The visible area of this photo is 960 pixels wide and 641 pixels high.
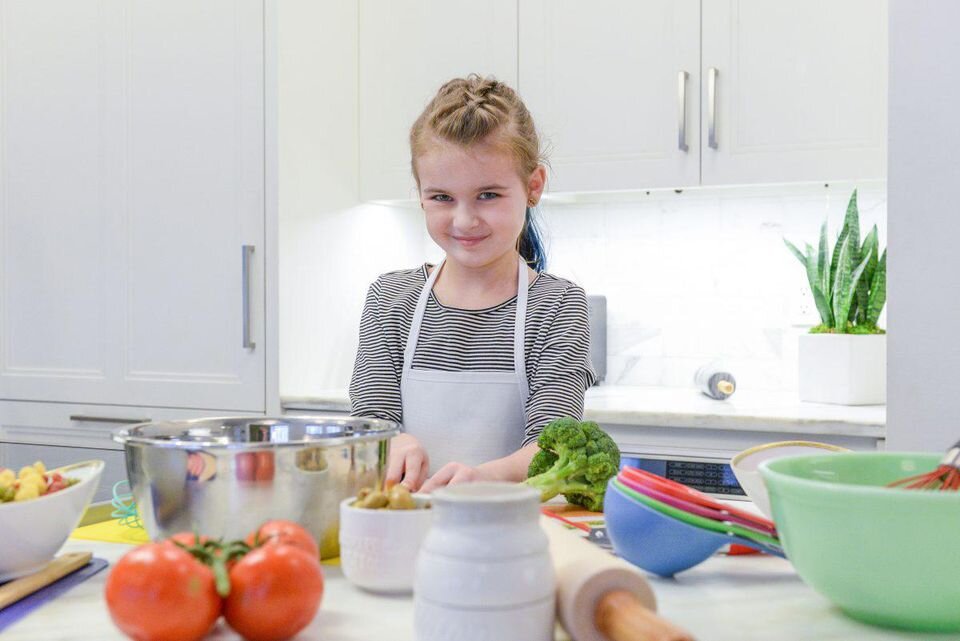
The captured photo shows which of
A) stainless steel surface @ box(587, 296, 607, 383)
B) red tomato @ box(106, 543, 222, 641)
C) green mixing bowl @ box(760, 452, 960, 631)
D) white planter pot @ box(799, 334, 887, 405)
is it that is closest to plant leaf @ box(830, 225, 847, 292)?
white planter pot @ box(799, 334, 887, 405)

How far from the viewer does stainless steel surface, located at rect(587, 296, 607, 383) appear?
2801 millimetres

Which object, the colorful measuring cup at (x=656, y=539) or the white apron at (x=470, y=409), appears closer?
the colorful measuring cup at (x=656, y=539)

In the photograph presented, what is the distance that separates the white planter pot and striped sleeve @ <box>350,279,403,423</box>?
110cm

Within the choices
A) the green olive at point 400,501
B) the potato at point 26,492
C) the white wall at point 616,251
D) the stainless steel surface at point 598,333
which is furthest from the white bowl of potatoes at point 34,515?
the stainless steel surface at point 598,333

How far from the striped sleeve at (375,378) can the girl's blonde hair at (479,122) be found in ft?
0.95

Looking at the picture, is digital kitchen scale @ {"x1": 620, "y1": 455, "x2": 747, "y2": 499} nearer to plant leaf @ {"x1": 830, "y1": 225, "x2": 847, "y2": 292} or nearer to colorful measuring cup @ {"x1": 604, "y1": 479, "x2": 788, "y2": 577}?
plant leaf @ {"x1": 830, "y1": 225, "x2": 847, "y2": 292}

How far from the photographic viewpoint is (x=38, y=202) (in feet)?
9.49

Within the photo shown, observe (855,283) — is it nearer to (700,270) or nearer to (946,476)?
(700,270)

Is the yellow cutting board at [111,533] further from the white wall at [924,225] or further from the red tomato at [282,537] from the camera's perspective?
the white wall at [924,225]

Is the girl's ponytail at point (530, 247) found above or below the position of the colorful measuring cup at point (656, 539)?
above

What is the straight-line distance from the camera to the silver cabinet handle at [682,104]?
95.6 inches

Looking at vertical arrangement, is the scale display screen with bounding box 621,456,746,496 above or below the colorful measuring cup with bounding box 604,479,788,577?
below

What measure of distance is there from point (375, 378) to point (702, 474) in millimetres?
865

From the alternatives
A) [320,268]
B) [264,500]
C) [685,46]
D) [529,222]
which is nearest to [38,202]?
[320,268]
